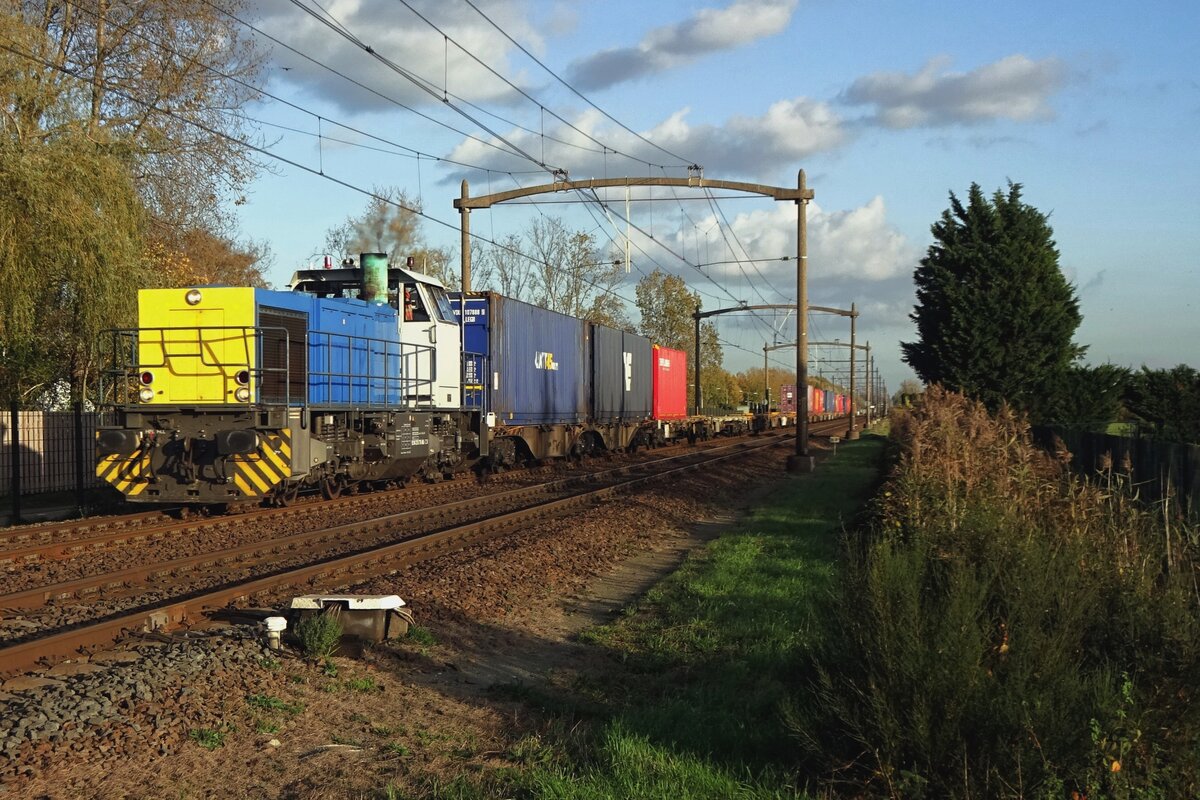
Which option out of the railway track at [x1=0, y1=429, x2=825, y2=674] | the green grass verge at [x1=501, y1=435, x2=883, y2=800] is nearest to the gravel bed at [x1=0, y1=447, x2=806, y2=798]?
the railway track at [x1=0, y1=429, x2=825, y2=674]

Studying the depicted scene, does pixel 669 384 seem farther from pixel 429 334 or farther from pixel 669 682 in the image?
pixel 669 682

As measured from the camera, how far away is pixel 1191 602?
4.64 metres

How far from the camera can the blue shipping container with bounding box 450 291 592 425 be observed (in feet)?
69.7

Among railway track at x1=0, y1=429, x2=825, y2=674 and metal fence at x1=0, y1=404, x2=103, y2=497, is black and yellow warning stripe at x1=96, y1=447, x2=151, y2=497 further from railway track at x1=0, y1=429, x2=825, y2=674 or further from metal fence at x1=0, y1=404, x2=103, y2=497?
metal fence at x1=0, y1=404, x2=103, y2=497

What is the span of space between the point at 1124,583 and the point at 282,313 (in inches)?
503

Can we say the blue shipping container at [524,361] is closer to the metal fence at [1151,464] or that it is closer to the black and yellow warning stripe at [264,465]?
the black and yellow warning stripe at [264,465]

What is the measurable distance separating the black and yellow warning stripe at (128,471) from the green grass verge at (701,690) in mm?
7967

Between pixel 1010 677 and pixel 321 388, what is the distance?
43.7ft

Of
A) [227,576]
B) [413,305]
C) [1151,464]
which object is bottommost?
[227,576]

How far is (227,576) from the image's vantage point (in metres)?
10.2

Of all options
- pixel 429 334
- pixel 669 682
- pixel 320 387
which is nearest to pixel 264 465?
pixel 320 387

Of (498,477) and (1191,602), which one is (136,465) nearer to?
(498,477)

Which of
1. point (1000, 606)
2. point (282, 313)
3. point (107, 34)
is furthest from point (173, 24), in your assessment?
point (1000, 606)

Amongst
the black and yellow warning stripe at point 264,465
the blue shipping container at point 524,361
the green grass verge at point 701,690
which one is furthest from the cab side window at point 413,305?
the green grass verge at point 701,690
